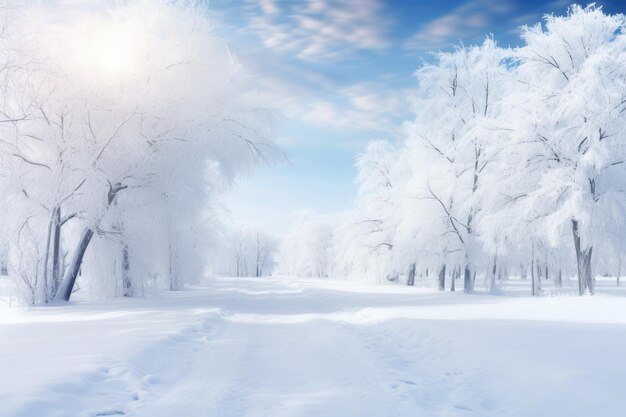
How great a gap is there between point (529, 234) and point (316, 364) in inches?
580

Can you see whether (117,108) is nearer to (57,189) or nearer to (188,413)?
(57,189)

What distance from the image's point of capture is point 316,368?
257 inches

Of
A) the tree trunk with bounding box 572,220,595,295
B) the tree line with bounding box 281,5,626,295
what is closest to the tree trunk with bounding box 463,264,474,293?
the tree line with bounding box 281,5,626,295

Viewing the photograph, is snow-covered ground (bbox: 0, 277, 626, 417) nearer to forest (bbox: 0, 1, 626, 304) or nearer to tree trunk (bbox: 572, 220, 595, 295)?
forest (bbox: 0, 1, 626, 304)

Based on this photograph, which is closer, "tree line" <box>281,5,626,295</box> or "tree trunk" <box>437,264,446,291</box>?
"tree line" <box>281,5,626,295</box>

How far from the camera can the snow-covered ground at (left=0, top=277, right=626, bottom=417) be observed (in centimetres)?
471

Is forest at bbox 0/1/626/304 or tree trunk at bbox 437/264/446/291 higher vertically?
forest at bbox 0/1/626/304

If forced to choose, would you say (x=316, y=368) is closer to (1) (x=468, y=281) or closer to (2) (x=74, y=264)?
(2) (x=74, y=264)

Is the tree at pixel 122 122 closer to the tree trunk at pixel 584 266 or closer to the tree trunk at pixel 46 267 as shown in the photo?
the tree trunk at pixel 46 267

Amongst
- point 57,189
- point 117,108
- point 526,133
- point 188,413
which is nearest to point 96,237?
point 57,189

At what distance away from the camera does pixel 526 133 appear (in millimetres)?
17875

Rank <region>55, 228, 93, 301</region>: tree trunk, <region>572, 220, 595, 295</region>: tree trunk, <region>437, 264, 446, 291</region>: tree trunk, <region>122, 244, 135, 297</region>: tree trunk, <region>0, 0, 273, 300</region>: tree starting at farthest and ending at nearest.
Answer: <region>437, 264, 446, 291</region>: tree trunk → <region>122, 244, 135, 297</region>: tree trunk → <region>572, 220, 595, 295</region>: tree trunk → <region>55, 228, 93, 301</region>: tree trunk → <region>0, 0, 273, 300</region>: tree

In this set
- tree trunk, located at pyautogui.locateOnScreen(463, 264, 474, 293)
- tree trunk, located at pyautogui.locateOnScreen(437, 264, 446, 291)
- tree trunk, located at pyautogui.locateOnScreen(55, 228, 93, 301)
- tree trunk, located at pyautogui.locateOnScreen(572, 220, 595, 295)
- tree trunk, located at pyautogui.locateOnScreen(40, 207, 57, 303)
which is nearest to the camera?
tree trunk, located at pyautogui.locateOnScreen(40, 207, 57, 303)

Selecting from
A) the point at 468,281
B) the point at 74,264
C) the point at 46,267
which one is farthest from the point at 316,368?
the point at 468,281
